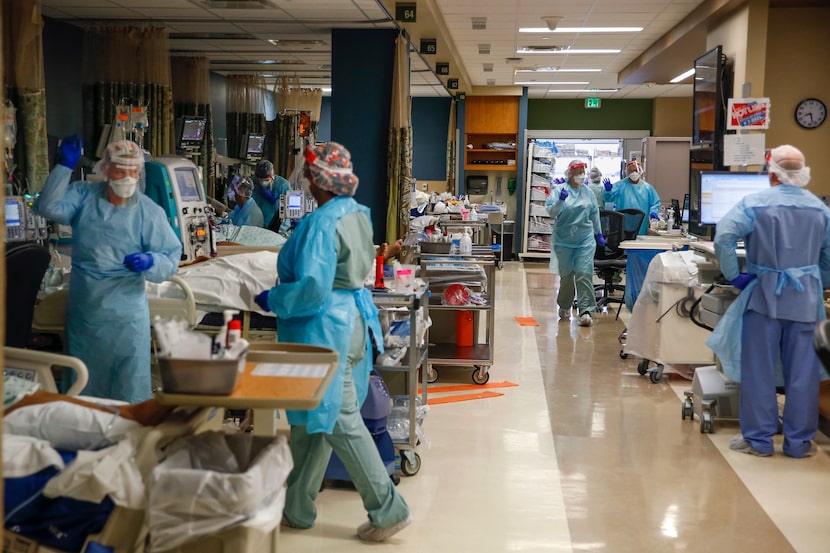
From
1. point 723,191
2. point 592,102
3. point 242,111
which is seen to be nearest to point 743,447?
point 723,191

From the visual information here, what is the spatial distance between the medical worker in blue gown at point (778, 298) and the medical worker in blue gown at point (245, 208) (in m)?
4.52

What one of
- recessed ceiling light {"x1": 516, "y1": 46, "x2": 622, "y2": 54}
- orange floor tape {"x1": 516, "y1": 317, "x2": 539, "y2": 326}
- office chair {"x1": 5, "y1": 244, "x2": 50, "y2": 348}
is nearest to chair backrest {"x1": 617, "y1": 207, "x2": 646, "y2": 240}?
orange floor tape {"x1": 516, "y1": 317, "x2": 539, "y2": 326}

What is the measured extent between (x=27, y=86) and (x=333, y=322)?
13.7ft


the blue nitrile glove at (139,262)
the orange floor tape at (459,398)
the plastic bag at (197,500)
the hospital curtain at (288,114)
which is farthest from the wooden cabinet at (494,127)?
the plastic bag at (197,500)

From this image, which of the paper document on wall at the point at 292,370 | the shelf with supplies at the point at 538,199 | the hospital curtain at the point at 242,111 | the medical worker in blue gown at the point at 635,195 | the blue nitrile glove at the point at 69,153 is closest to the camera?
the paper document on wall at the point at 292,370

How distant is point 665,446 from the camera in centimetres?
504

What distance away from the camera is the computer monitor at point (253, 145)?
11.0 meters

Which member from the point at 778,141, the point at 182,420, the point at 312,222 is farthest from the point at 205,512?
the point at 778,141

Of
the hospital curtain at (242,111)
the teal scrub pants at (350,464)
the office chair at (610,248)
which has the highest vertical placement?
the hospital curtain at (242,111)

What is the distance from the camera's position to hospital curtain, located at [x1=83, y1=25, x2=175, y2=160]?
862cm

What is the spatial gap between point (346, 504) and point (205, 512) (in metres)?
1.83

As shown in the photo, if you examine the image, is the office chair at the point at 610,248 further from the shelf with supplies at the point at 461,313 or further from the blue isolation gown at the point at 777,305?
the blue isolation gown at the point at 777,305

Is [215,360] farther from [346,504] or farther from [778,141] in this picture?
[778,141]

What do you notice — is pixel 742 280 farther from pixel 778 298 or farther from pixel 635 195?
pixel 635 195
